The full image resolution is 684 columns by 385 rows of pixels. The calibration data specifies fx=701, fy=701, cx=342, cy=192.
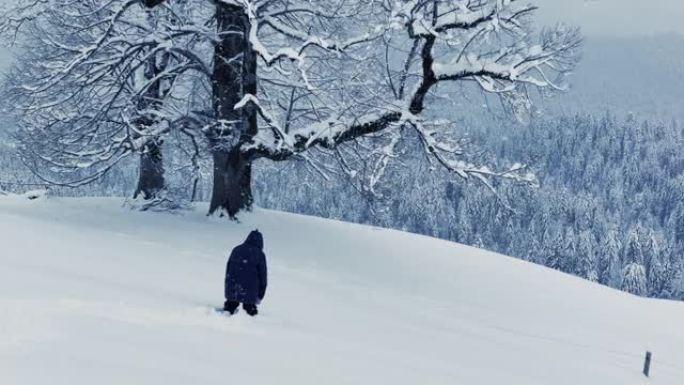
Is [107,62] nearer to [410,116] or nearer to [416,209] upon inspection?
[410,116]

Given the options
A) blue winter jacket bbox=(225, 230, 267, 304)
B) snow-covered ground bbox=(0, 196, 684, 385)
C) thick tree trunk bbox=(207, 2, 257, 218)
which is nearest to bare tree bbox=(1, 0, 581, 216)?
thick tree trunk bbox=(207, 2, 257, 218)

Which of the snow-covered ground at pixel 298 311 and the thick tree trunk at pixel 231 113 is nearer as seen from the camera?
the snow-covered ground at pixel 298 311

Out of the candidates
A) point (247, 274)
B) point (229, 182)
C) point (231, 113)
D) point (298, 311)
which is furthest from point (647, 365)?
point (231, 113)

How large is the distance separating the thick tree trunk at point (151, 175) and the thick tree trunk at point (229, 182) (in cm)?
225

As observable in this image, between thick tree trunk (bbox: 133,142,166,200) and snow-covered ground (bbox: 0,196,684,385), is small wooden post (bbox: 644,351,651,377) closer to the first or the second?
snow-covered ground (bbox: 0,196,684,385)

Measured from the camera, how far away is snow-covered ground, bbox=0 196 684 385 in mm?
6043

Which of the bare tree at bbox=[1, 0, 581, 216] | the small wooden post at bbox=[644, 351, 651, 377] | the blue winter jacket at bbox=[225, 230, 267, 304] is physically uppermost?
the bare tree at bbox=[1, 0, 581, 216]

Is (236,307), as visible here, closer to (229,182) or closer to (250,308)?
(250,308)

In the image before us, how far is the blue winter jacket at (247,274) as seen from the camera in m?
8.48

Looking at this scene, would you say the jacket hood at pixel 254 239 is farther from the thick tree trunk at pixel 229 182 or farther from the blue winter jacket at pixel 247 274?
the thick tree trunk at pixel 229 182

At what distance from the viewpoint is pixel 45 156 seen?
16.6m

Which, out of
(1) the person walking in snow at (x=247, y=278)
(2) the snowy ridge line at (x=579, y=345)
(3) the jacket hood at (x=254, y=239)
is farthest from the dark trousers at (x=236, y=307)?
(2) the snowy ridge line at (x=579, y=345)

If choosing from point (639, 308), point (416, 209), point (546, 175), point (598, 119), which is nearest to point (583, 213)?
point (416, 209)

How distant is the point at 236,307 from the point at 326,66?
9.61 metres
